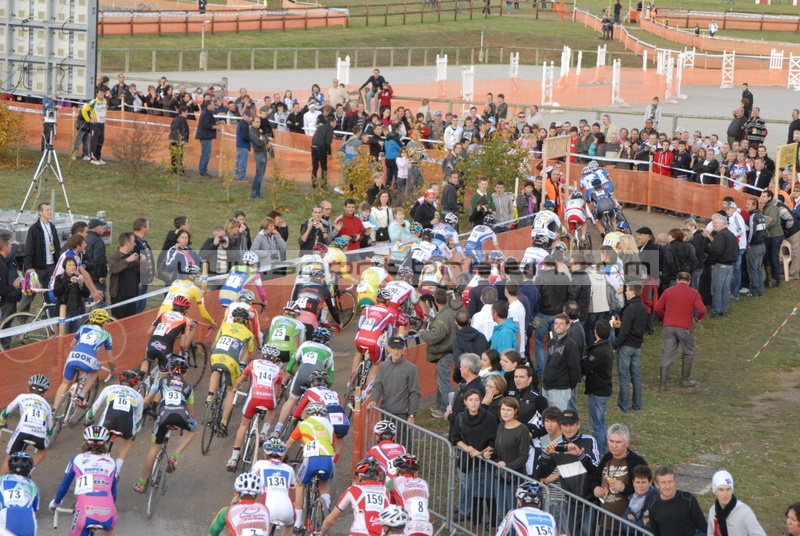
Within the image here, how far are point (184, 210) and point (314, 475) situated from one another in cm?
1494

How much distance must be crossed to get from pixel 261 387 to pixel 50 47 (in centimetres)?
1258

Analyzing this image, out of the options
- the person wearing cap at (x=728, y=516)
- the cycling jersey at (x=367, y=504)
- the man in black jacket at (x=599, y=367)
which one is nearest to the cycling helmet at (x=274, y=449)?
the cycling jersey at (x=367, y=504)

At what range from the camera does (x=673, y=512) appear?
1105 centimetres

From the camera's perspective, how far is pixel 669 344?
17500mm

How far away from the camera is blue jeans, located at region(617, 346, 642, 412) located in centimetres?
1636

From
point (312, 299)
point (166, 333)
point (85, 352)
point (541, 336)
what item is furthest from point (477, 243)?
point (85, 352)

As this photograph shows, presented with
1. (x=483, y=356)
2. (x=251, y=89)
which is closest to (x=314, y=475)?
(x=483, y=356)

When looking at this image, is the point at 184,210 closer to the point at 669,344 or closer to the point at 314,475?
the point at 669,344

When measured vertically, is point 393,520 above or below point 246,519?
above

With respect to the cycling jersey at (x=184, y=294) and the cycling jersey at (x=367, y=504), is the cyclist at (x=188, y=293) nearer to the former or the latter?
the cycling jersey at (x=184, y=294)

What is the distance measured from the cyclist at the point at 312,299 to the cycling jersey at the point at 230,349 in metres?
1.18

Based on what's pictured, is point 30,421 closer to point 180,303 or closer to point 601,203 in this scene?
point 180,303

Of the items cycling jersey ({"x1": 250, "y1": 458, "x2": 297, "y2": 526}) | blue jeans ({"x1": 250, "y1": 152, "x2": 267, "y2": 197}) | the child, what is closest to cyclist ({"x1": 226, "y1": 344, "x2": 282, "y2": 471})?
cycling jersey ({"x1": 250, "y1": 458, "x2": 297, "y2": 526})

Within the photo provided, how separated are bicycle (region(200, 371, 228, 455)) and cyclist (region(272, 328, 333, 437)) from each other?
79 centimetres
